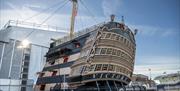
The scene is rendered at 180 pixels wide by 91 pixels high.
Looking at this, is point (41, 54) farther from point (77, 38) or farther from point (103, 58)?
point (103, 58)

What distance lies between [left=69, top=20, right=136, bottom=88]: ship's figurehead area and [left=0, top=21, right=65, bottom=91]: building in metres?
19.7

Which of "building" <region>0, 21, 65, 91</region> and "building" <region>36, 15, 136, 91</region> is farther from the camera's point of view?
"building" <region>0, 21, 65, 91</region>

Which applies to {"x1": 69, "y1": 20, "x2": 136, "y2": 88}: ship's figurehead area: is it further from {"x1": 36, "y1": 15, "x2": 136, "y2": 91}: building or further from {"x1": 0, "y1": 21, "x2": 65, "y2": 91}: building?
{"x1": 0, "y1": 21, "x2": 65, "y2": 91}: building

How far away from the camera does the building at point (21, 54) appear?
4672 cm

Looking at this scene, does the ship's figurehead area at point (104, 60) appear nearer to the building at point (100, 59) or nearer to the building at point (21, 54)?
the building at point (100, 59)

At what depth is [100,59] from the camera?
28.4m

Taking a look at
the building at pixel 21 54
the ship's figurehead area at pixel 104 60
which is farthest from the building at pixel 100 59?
the building at pixel 21 54

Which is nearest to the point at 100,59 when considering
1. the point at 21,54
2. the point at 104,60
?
the point at 104,60

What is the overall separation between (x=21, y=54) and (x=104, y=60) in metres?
Answer: 27.4

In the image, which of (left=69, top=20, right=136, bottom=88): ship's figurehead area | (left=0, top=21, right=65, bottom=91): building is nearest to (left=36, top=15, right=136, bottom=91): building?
(left=69, top=20, right=136, bottom=88): ship's figurehead area

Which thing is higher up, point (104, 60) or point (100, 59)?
point (100, 59)

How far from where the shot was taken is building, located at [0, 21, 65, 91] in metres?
46.7

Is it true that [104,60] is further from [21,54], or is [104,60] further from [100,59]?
[21,54]

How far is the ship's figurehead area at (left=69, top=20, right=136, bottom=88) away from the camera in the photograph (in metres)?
28.2
